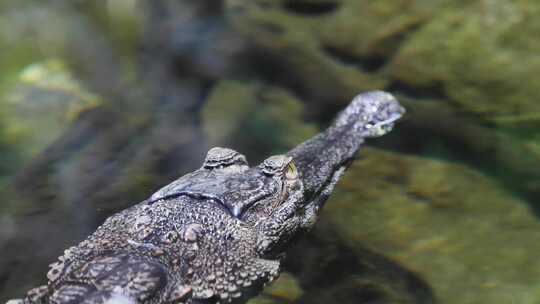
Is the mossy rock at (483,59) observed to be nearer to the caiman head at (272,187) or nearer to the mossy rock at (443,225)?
the mossy rock at (443,225)

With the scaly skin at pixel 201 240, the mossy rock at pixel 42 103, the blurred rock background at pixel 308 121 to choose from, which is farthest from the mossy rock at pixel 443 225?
the mossy rock at pixel 42 103

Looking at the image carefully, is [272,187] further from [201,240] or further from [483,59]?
[483,59]

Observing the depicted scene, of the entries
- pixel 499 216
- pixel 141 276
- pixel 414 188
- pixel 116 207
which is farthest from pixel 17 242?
pixel 499 216

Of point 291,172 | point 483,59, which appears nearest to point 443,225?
point 291,172

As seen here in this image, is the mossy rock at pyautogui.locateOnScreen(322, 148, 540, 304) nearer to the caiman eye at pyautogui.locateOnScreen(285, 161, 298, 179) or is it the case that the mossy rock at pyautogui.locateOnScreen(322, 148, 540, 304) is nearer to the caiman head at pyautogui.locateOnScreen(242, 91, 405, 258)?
the caiman head at pyautogui.locateOnScreen(242, 91, 405, 258)

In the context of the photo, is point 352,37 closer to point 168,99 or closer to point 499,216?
point 168,99

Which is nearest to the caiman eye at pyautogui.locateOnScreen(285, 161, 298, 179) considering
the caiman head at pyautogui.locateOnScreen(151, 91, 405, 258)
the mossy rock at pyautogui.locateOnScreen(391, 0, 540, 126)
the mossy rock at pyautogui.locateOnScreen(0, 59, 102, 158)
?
the caiman head at pyautogui.locateOnScreen(151, 91, 405, 258)

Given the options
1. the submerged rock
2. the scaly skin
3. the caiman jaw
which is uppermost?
the submerged rock
